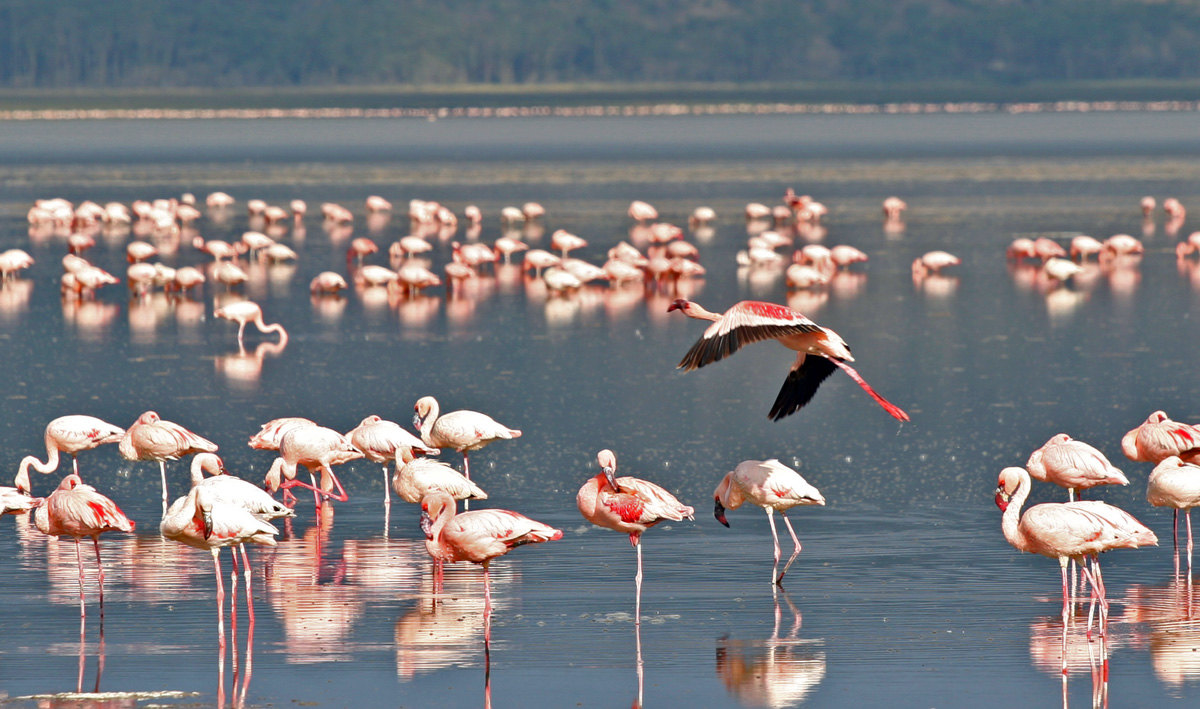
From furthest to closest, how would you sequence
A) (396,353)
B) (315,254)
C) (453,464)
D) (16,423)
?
(315,254) < (396,353) < (16,423) < (453,464)

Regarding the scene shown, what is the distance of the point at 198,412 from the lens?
1747 centimetres

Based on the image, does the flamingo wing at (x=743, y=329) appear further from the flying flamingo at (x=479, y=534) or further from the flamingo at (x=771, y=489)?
the flying flamingo at (x=479, y=534)


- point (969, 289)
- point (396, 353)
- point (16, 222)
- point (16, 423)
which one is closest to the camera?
point (16, 423)

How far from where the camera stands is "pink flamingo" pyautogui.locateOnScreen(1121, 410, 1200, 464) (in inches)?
464

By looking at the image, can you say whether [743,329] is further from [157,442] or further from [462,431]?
[157,442]

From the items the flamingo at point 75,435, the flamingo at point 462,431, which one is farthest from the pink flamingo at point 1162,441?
the flamingo at point 75,435

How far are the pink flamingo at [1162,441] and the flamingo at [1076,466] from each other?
0.66 m

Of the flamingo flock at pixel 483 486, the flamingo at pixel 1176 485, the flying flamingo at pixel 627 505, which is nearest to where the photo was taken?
the flamingo flock at pixel 483 486

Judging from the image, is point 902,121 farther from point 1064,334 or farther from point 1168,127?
point 1064,334

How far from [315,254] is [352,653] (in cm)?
2618

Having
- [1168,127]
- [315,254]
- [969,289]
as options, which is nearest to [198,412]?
[969,289]

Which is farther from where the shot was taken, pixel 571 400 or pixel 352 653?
pixel 571 400

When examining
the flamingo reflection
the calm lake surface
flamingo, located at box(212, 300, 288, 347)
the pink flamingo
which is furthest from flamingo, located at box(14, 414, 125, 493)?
flamingo, located at box(212, 300, 288, 347)

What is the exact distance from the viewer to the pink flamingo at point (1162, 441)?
11781mm
